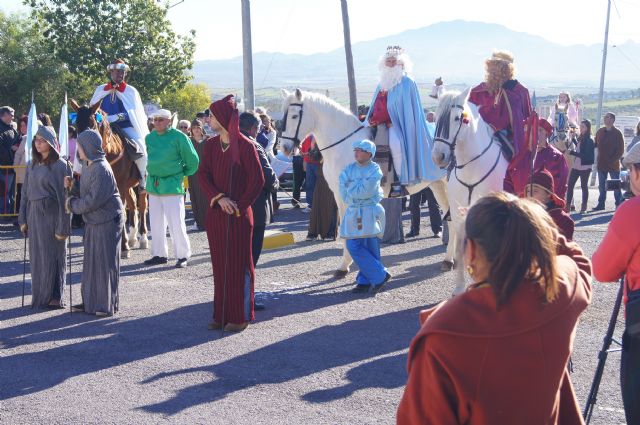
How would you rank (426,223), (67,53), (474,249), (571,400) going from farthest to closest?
(67,53)
(426,223)
(571,400)
(474,249)

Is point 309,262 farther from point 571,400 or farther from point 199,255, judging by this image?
point 571,400

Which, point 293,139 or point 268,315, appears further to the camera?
point 293,139

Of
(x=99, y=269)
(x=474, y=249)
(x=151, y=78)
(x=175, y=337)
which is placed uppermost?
(x=151, y=78)

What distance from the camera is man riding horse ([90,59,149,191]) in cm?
1243

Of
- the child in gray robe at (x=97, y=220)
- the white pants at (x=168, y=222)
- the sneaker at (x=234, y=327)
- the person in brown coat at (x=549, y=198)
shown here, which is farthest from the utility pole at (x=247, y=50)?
the person in brown coat at (x=549, y=198)

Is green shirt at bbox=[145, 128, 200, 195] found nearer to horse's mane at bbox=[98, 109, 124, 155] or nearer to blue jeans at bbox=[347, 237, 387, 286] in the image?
horse's mane at bbox=[98, 109, 124, 155]

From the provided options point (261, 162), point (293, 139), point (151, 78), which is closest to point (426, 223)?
point (293, 139)

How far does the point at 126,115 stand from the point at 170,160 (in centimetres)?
155

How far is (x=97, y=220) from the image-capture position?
8.81m

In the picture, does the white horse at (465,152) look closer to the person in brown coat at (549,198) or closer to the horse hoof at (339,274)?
the horse hoof at (339,274)

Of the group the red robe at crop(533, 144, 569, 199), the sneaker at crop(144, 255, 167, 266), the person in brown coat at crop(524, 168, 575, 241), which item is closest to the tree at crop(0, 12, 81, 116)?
the sneaker at crop(144, 255, 167, 266)

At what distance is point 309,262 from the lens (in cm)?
1208

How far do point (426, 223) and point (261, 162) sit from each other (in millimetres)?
7569

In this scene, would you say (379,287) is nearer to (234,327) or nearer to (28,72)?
(234,327)
